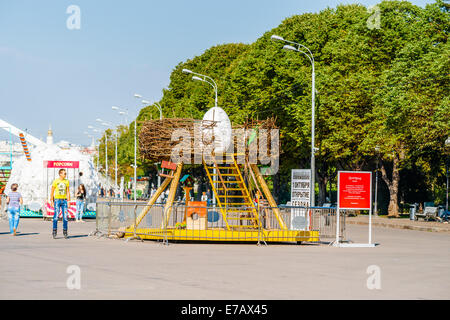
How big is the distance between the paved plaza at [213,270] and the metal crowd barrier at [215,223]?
439 mm

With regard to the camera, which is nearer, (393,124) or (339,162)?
(393,124)

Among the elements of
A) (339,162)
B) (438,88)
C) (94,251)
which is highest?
(438,88)

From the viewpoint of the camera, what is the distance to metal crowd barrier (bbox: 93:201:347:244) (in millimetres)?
20172

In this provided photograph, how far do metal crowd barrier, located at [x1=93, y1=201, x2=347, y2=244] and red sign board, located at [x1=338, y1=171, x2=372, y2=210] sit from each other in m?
1.30

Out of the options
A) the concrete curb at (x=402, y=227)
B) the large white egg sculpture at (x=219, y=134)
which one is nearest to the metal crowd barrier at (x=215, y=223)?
the large white egg sculpture at (x=219, y=134)

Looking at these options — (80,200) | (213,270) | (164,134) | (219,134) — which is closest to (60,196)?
(164,134)

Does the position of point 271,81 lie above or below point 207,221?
above

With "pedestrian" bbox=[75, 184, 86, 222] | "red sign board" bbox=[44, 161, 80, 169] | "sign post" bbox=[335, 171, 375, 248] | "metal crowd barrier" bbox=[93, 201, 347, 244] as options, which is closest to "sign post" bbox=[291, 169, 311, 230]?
"metal crowd barrier" bbox=[93, 201, 347, 244]

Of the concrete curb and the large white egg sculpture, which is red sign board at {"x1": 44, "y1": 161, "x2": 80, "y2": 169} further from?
the large white egg sculpture

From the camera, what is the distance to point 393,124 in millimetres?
39844

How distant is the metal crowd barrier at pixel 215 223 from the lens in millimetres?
20172
